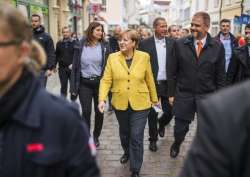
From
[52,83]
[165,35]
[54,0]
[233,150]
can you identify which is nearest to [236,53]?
[165,35]

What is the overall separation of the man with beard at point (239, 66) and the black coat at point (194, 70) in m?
1.03

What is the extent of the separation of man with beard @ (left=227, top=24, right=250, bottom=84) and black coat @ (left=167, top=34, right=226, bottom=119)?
1.03 m

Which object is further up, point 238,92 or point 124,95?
point 238,92

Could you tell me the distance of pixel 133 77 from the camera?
208 inches

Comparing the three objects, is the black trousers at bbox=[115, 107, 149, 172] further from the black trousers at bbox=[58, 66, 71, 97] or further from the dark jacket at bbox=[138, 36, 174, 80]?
the black trousers at bbox=[58, 66, 71, 97]

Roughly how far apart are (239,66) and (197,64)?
1.30 metres

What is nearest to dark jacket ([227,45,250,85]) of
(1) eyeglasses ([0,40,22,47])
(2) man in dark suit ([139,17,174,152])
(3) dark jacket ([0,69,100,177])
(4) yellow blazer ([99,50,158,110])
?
(2) man in dark suit ([139,17,174,152])

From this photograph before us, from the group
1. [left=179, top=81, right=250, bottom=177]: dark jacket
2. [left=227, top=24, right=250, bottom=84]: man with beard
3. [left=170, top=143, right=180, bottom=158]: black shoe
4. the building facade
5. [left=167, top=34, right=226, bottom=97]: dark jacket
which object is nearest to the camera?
[left=179, top=81, right=250, bottom=177]: dark jacket

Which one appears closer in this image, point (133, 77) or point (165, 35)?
point (133, 77)

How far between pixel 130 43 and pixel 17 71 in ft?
11.2

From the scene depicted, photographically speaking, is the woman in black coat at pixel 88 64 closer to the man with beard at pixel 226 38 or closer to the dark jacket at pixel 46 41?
the dark jacket at pixel 46 41

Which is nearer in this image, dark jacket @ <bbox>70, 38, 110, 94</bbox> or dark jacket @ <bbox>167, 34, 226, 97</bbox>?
dark jacket @ <bbox>167, 34, 226, 97</bbox>

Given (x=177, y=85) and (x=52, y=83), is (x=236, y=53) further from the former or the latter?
(x=52, y=83)

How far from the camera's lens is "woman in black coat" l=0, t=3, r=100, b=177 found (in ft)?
6.24
